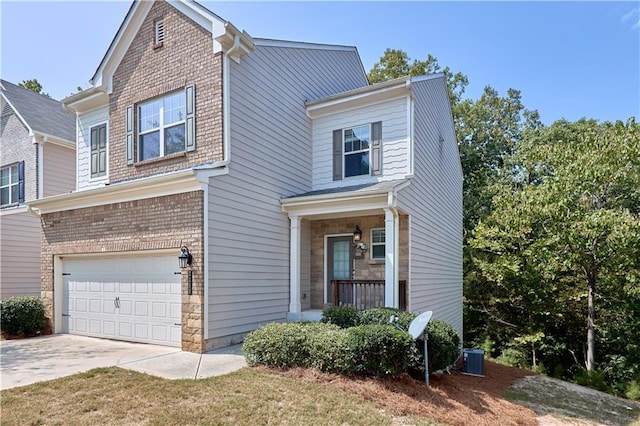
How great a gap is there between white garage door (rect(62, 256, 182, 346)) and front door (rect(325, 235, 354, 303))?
440 centimetres

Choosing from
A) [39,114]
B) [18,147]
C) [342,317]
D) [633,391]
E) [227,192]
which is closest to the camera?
[342,317]

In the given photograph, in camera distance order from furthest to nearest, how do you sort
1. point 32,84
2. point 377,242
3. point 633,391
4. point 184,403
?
point 32,84
point 633,391
point 377,242
point 184,403

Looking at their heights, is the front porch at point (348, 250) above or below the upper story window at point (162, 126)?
below

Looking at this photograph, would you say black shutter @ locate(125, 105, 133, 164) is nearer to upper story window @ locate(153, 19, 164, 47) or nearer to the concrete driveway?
upper story window @ locate(153, 19, 164, 47)

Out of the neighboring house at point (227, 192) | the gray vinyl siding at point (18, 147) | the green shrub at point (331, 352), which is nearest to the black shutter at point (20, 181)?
the gray vinyl siding at point (18, 147)

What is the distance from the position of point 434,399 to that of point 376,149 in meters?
6.55

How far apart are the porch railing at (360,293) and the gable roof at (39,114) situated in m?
11.8

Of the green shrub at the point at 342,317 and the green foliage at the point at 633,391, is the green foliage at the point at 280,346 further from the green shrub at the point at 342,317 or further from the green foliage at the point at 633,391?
the green foliage at the point at 633,391

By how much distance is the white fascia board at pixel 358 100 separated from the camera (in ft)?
33.5

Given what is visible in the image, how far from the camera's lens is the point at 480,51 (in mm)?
14227

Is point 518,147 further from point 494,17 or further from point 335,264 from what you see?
point 335,264

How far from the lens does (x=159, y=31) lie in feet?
32.6

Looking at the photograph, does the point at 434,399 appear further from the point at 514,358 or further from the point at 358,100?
the point at 514,358

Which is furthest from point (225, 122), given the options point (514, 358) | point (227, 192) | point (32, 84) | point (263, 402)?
point (32, 84)
